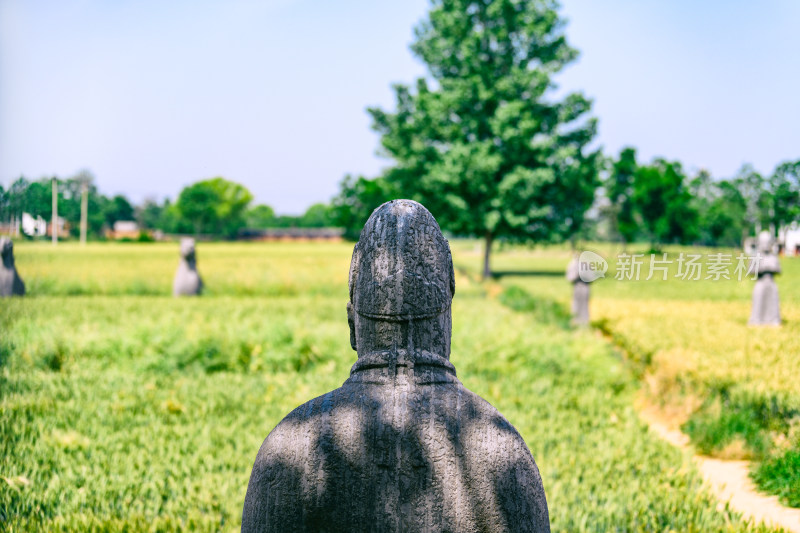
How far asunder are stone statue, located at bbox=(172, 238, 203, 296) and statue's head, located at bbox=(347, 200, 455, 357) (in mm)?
15780

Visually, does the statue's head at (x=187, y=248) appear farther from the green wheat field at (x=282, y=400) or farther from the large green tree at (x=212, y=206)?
the large green tree at (x=212, y=206)

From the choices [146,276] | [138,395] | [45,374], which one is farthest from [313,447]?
[146,276]

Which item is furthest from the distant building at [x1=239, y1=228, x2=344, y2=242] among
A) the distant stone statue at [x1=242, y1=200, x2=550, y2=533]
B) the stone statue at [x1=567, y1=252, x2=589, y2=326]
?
the distant stone statue at [x1=242, y1=200, x2=550, y2=533]

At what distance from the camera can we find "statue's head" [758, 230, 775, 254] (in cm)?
1010

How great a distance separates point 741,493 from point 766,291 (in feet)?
18.6

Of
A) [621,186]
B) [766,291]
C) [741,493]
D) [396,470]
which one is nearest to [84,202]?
[396,470]

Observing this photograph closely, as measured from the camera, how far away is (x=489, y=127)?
24.4 m

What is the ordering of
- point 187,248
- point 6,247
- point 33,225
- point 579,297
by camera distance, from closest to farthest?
point 33,225, point 6,247, point 579,297, point 187,248

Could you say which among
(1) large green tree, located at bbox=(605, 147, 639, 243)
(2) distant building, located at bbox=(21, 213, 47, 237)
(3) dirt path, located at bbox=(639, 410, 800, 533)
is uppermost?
(1) large green tree, located at bbox=(605, 147, 639, 243)

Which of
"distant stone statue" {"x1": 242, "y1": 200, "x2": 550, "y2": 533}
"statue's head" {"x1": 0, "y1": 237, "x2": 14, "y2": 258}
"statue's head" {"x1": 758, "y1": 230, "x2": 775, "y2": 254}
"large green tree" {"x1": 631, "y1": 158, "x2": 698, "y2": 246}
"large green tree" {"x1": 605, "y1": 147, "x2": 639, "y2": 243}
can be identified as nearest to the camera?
"distant stone statue" {"x1": 242, "y1": 200, "x2": 550, "y2": 533}

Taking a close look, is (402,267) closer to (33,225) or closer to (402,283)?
(402,283)

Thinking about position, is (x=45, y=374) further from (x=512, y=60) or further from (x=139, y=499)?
(x=512, y=60)

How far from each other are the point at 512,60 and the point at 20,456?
24820mm

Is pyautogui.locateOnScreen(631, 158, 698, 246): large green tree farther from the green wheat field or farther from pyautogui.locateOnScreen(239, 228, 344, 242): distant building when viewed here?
pyautogui.locateOnScreen(239, 228, 344, 242): distant building
